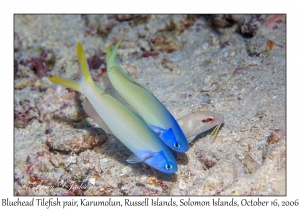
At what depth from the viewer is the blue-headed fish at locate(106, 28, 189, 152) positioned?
9.89 feet

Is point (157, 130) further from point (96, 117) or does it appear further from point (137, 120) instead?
point (96, 117)

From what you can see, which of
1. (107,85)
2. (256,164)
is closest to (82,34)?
(107,85)

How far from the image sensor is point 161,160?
9.49 ft

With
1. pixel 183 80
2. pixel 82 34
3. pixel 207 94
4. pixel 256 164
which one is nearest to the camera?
pixel 256 164

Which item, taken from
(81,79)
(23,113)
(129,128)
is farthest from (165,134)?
(23,113)

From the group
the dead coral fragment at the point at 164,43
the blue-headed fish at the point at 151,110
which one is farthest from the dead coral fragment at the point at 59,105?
the dead coral fragment at the point at 164,43

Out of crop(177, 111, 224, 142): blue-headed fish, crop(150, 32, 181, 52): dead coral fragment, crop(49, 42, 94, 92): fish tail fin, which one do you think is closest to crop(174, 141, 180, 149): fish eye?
crop(177, 111, 224, 142): blue-headed fish

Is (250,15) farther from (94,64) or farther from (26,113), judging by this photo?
(26,113)

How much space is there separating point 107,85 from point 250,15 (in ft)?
11.9

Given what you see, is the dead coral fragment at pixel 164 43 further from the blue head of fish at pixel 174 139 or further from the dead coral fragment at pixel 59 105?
the blue head of fish at pixel 174 139

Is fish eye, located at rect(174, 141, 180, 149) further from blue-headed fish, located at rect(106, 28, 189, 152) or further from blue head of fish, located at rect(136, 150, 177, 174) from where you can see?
blue head of fish, located at rect(136, 150, 177, 174)

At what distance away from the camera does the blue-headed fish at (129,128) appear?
2.92 meters

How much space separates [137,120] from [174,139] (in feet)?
1.50

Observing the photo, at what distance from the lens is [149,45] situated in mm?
6238
